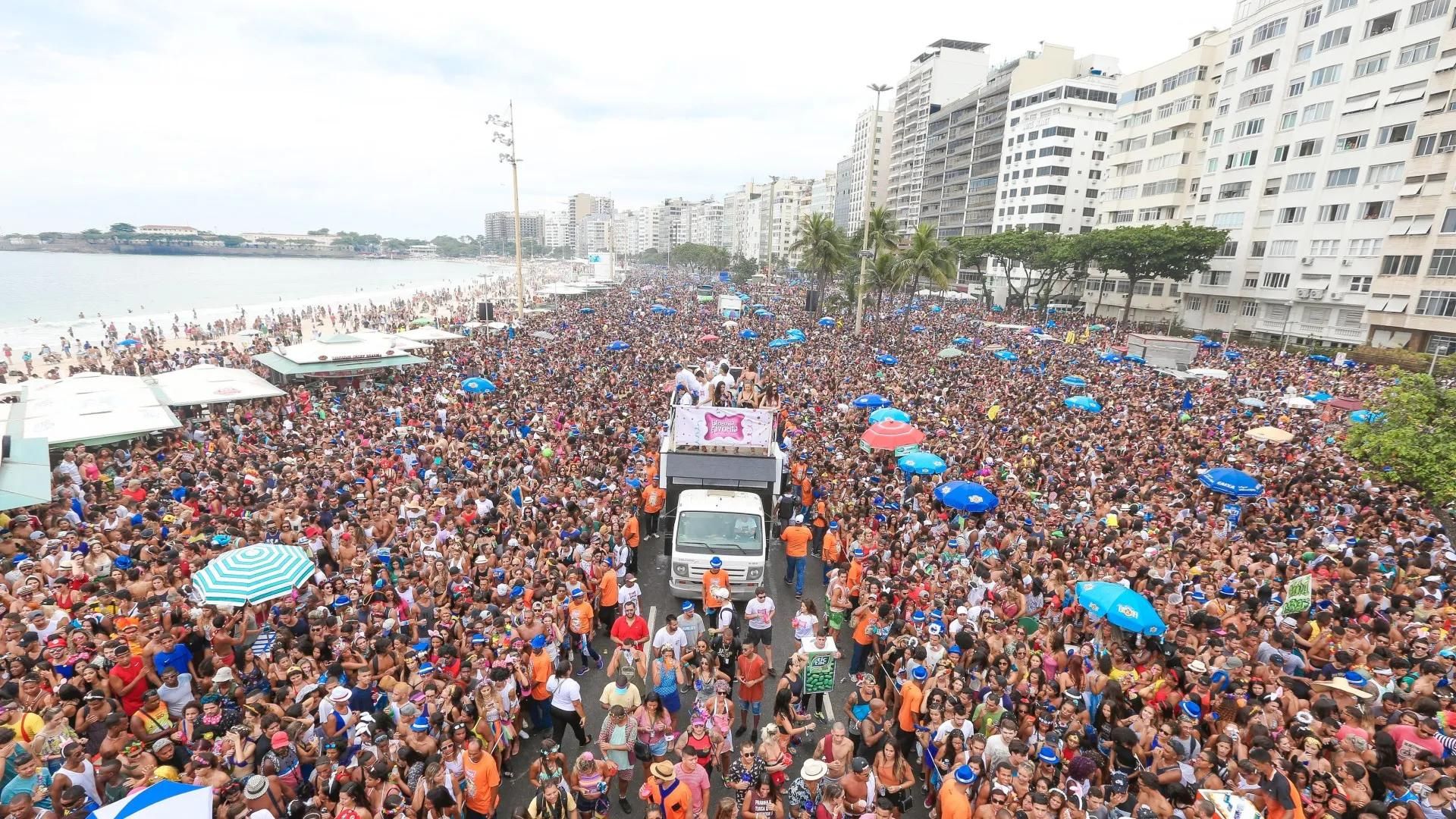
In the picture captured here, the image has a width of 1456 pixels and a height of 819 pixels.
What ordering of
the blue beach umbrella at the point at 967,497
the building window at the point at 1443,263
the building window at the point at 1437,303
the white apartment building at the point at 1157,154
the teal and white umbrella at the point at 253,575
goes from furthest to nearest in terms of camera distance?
the white apartment building at the point at 1157,154, the building window at the point at 1437,303, the building window at the point at 1443,263, the blue beach umbrella at the point at 967,497, the teal and white umbrella at the point at 253,575

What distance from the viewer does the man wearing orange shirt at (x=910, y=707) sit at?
22.5 feet

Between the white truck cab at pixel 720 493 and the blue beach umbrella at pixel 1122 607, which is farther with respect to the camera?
the white truck cab at pixel 720 493

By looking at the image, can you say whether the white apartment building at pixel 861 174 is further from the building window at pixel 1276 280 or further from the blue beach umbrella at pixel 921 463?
the blue beach umbrella at pixel 921 463

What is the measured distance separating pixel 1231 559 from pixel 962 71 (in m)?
108

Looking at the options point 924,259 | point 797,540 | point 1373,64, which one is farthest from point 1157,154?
point 797,540

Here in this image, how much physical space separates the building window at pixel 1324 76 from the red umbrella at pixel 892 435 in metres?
42.7

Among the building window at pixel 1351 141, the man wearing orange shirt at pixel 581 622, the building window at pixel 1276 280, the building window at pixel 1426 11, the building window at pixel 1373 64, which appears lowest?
the man wearing orange shirt at pixel 581 622

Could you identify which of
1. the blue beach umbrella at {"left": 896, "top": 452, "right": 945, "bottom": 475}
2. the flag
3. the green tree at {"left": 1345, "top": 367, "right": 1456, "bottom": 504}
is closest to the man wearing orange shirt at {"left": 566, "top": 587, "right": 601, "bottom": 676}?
the blue beach umbrella at {"left": 896, "top": 452, "right": 945, "bottom": 475}

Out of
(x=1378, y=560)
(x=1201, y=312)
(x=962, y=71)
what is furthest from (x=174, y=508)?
(x=962, y=71)

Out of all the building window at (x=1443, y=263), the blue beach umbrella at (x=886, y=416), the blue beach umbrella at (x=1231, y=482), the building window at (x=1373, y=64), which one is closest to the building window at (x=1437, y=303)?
the building window at (x=1443, y=263)

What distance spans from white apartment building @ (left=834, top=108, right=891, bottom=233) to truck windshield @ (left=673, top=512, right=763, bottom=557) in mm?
109364

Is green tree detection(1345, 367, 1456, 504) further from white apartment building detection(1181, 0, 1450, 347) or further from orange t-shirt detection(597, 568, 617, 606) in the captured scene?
white apartment building detection(1181, 0, 1450, 347)

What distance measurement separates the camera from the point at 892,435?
50.3 feet

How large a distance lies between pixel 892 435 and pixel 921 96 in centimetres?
10486
